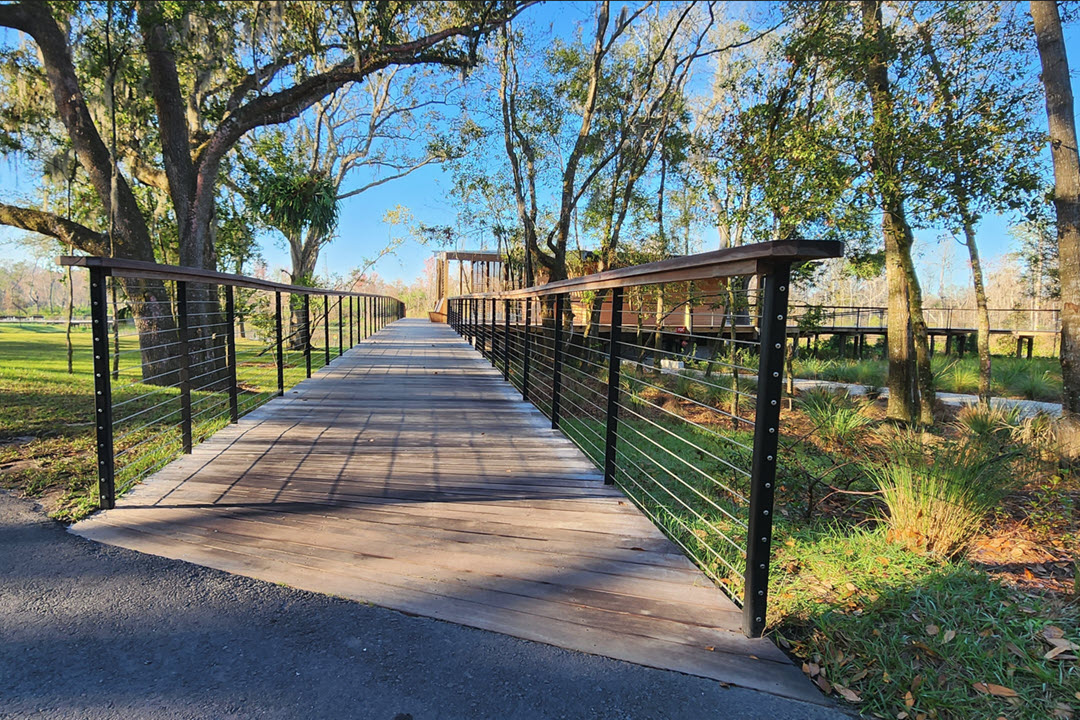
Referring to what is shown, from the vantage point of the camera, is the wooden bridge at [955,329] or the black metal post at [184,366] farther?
the wooden bridge at [955,329]

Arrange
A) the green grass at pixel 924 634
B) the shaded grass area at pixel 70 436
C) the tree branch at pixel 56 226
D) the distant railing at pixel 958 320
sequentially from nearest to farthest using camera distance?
the green grass at pixel 924 634, the shaded grass area at pixel 70 436, the tree branch at pixel 56 226, the distant railing at pixel 958 320

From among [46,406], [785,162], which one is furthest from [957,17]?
[46,406]

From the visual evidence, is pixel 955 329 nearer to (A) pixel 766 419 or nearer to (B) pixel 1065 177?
(B) pixel 1065 177

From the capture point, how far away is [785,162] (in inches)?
229

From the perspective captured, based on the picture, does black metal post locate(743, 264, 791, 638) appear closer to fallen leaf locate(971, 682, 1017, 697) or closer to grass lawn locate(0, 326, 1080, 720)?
grass lawn locate(0, 326, 1080, 720)

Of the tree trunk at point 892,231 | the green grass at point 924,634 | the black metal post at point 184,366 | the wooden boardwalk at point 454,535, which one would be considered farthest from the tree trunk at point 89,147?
the tree trunk at point 892,231

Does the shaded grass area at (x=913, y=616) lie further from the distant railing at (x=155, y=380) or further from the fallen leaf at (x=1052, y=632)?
the distant railing at (x=155, y=380)

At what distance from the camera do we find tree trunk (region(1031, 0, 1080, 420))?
433cm

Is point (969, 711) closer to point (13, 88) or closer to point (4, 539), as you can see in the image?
point (4, 539)

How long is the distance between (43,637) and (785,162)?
256 inches

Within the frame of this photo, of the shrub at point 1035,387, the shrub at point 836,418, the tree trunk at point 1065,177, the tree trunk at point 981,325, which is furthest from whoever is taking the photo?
the shrub at point 1035,387

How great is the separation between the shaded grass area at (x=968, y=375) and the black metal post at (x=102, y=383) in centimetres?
1110

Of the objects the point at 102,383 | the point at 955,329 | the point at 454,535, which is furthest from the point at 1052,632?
the point at 955,329

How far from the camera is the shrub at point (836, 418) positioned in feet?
18.5
